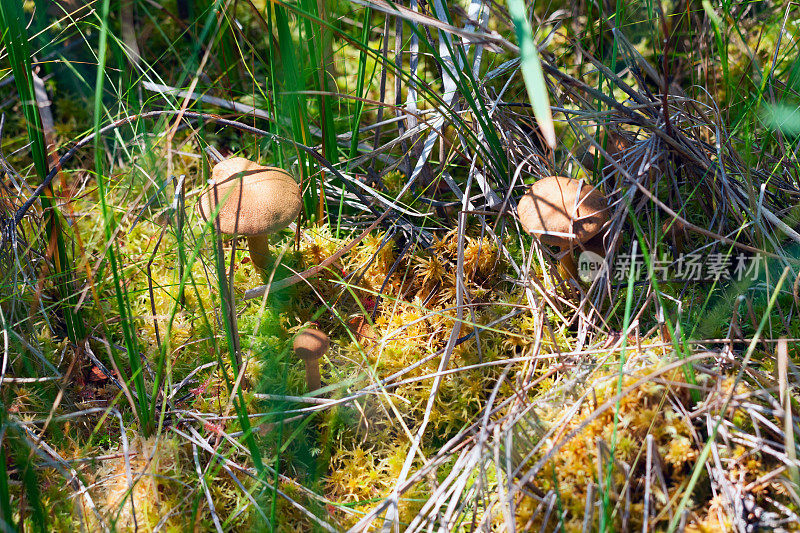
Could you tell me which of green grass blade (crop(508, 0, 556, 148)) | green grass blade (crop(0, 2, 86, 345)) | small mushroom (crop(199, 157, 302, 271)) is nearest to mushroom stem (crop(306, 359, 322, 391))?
small mushroom (crop(199, 157, 302, 271))

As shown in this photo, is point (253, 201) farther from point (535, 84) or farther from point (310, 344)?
point (535, 84)

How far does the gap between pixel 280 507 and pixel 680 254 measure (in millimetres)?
1422

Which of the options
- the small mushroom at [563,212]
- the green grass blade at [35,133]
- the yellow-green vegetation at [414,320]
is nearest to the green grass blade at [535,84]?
the yellow-green vegetation at [414,320]

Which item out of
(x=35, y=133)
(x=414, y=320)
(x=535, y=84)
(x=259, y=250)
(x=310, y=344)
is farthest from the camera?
(x=259, y=250)

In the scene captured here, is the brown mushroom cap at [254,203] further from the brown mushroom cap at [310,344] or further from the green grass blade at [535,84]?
the green grass blade at [535,84]

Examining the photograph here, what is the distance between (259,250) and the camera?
190cm

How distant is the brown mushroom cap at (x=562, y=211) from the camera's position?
156 centimetres

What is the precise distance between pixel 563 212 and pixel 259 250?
977 millimetres

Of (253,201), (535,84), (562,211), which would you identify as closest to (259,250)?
(253,201)

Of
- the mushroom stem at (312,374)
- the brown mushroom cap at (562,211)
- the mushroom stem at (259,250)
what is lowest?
the mushroom stem at (312,374)

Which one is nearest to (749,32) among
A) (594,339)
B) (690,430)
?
(594,339)

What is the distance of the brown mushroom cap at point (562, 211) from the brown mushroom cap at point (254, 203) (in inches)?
26.6

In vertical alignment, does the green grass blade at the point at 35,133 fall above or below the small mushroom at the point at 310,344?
above

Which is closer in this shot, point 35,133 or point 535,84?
point 535,84
